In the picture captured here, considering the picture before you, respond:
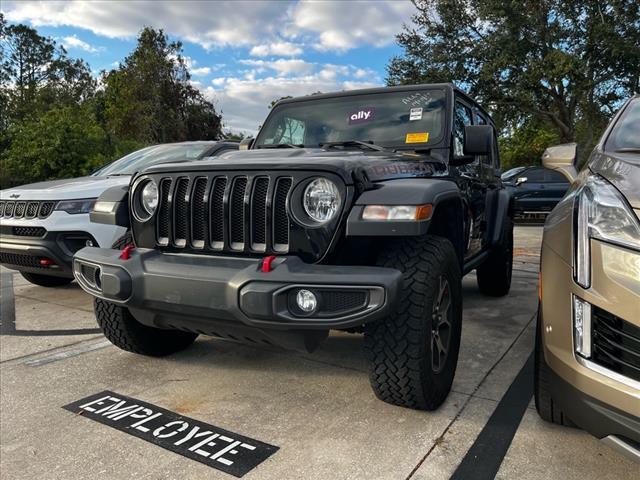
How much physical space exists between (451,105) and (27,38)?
53801 millimetres

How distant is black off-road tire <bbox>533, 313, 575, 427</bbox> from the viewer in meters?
2.09

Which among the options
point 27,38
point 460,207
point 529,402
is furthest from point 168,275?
point 27,38

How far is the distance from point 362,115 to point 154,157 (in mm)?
2917

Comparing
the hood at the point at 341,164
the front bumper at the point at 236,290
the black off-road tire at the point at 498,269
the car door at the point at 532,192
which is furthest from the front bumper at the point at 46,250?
the car door at the point at 532,192

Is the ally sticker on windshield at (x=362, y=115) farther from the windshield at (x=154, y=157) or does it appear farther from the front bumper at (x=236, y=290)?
the windshield at (x=154, y=157)

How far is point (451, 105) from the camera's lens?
3.53 m

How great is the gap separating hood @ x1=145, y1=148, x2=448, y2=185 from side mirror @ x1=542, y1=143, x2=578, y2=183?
2.52 feet

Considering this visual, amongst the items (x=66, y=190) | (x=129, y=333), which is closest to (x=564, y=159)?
(x=129, y=333)

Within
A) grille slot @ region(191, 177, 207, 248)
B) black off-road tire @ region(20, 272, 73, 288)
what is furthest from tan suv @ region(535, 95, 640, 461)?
black off-road tire @ region(20, 272, 73, 288)

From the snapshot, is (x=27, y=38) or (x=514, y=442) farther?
(x=27, y=38)

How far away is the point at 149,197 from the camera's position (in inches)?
108

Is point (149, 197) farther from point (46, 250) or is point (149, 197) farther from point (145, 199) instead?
point (46, 250)

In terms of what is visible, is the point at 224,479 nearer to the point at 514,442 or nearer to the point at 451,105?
the point at 514,442

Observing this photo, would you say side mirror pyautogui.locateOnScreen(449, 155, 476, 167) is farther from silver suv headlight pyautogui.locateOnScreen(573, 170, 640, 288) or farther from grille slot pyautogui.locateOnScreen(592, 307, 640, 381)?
grille slot pyautogui.locateOnScreen(592, 307, 640, 381)
